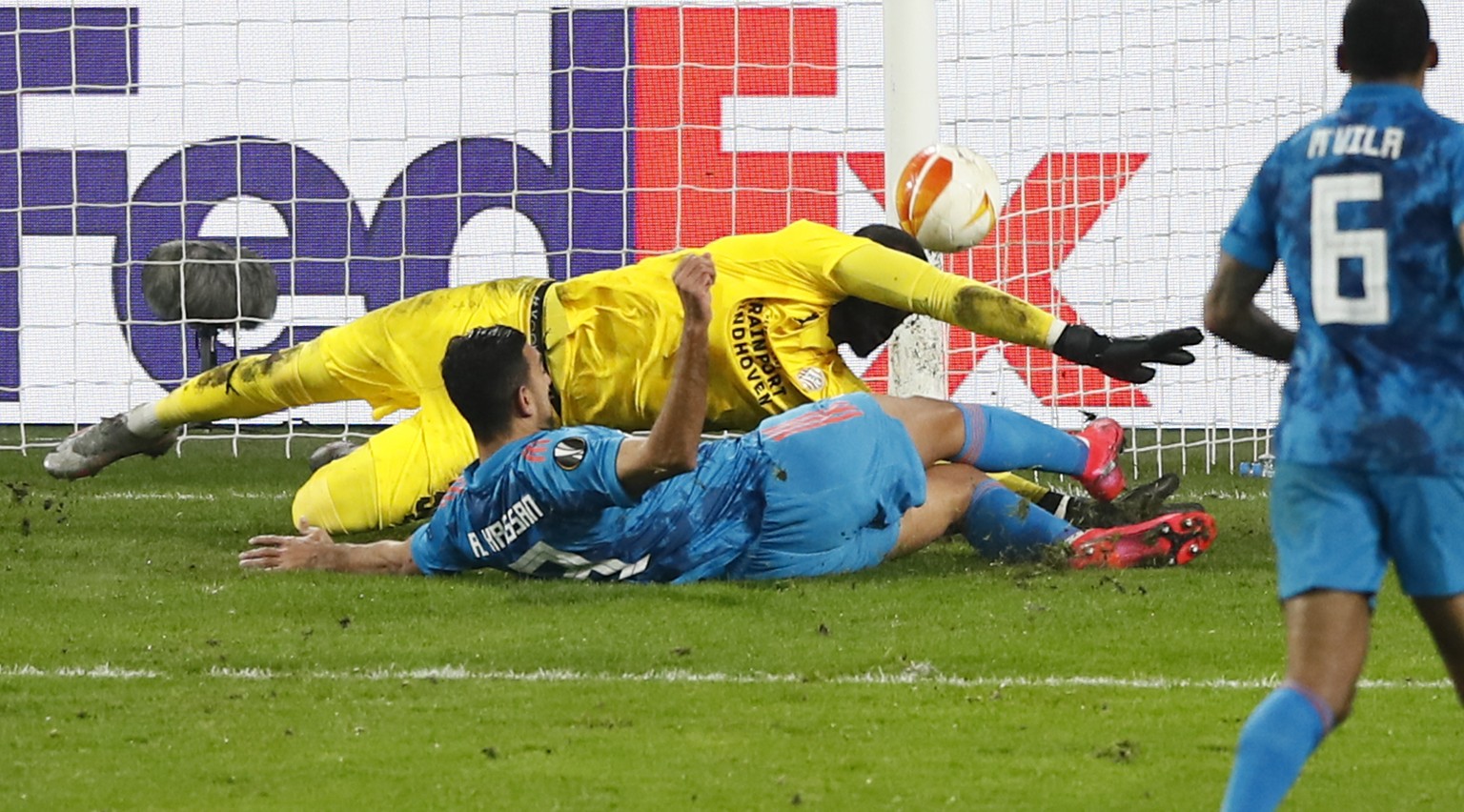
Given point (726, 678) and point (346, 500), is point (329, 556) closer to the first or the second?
point (346, 500)

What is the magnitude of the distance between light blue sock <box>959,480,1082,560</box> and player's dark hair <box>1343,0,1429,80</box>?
137 inches

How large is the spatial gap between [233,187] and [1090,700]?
26.5ft

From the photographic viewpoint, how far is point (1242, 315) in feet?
11.0

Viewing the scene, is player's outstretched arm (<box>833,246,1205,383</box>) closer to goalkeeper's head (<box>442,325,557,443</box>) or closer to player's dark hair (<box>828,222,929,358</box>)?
player's dark hair (<box>828,222,929,358</box>)

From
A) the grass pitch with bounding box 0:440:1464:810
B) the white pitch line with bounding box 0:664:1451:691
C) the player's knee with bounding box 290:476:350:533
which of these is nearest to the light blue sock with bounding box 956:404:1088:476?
the grass pitch with bounding box 0:440:1464:810

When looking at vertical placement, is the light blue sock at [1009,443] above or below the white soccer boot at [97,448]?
above

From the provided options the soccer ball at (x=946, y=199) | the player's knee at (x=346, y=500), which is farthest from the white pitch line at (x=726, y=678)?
the soccer ball at (x=946, y=199)

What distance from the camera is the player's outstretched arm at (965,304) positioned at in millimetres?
6730

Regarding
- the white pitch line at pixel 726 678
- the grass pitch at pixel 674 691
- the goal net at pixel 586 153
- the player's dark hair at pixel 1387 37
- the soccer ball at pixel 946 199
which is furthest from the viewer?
the goal net at pixel 586 153

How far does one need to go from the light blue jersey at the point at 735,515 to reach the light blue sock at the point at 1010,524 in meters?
0.41

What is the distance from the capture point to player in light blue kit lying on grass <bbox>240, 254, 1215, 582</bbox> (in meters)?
5.53

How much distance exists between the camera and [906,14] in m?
8.05

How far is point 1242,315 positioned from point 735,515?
9.62 ft

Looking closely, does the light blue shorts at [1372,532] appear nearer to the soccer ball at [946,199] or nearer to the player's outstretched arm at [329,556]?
the player's outstretched arm at [329,556]
